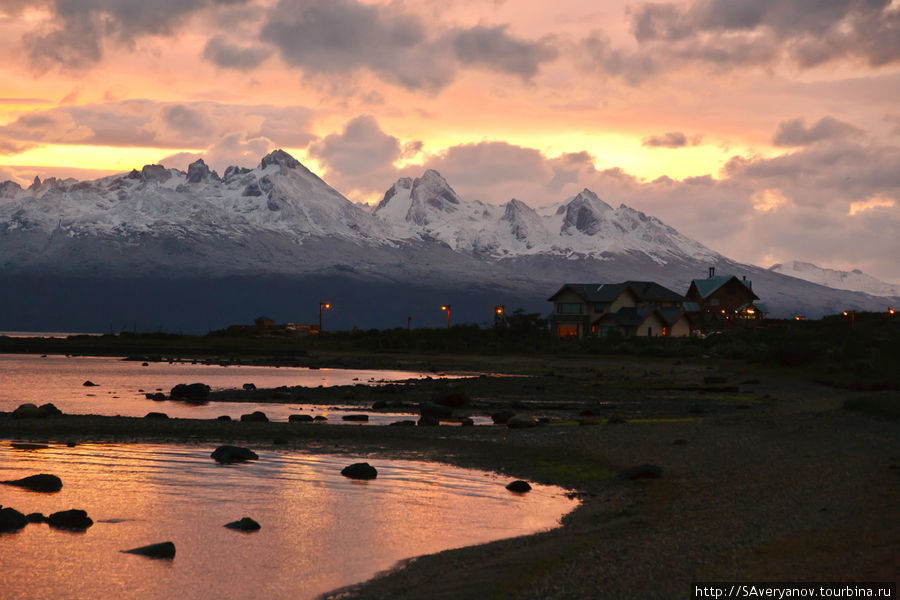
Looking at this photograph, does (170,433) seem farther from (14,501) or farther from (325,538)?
(325,538)

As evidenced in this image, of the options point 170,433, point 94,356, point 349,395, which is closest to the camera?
point 170,433

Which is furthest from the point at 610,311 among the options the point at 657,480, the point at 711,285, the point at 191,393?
the point at 657,480

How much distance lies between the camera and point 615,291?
12431 centimetres

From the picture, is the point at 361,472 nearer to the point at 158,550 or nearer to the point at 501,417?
the point at 158,550

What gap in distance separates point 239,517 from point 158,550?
343cm

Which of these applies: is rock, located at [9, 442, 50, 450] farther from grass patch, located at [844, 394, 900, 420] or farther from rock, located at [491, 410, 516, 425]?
grass patch, located at [844, 394, 900, 420]

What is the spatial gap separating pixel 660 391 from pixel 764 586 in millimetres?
43901

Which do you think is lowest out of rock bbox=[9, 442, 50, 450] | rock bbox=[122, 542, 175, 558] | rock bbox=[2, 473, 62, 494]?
rock bbox=[122, 542, 175, 558]

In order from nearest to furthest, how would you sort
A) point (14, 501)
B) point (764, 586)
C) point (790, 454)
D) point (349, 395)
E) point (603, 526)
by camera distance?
1. point (764, 586)
2. point (603, 526)
3. point (14, 501)
4. point (790, 454)
5. point (349, 395)

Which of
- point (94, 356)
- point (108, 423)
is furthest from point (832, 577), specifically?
point (94, 356)

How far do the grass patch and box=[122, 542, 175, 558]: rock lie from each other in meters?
26.1

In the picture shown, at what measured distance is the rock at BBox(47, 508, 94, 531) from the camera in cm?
2122

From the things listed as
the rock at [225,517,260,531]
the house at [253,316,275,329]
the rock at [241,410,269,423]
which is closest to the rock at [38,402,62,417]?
the rock at [241,410,269,423]

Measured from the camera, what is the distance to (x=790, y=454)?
92.8 feet
